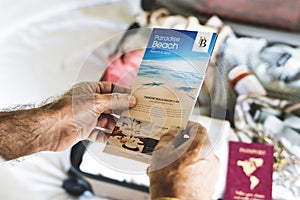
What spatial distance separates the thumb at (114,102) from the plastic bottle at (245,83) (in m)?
0.36

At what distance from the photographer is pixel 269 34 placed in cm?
106

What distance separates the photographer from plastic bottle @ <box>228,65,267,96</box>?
0.96 meters

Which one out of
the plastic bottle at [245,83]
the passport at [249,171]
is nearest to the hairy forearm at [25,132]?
the passport at [249,171]

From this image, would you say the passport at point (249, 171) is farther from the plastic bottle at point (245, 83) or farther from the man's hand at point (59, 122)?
the man's hand at point (59, 122)

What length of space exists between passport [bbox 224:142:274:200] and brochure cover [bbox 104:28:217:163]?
22 cm

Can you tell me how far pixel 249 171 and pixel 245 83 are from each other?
0.23 m

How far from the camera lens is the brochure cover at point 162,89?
25.6 inches

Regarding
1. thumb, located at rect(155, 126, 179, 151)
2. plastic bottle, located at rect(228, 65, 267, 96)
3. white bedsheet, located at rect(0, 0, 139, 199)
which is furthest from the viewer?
plastic bottle, located at rect(228, 65, 267, 96)

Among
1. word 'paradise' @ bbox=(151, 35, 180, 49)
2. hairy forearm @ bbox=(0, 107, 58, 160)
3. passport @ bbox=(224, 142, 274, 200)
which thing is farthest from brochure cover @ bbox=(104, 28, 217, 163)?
passport @ bbox=(224, 142, 274, 200)

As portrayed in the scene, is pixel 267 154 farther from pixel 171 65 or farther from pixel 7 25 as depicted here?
pixel 7 25

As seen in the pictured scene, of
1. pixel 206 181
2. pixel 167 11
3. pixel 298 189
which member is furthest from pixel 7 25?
pixel 298 189

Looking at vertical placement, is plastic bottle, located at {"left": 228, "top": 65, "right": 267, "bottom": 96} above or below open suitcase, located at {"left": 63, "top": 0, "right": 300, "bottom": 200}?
below

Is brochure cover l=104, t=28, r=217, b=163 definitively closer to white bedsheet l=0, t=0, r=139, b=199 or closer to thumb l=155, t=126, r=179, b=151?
thumb l=155, t=126, r=179, b=151

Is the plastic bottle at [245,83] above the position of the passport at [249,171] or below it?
above
